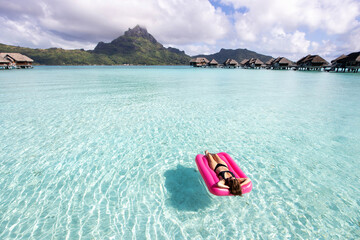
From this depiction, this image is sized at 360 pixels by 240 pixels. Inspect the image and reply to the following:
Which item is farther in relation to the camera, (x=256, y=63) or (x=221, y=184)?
(x=256, y=63)

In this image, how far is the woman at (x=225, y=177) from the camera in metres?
3.80

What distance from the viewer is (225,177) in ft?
13.9

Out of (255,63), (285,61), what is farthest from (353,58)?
(255,63)

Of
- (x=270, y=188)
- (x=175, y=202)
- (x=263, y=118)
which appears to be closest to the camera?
(x=175, y=202)

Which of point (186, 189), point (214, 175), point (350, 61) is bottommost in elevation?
point (186, 189)

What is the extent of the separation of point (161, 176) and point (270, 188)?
333cm

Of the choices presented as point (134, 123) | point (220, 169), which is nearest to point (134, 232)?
point (220, 169)

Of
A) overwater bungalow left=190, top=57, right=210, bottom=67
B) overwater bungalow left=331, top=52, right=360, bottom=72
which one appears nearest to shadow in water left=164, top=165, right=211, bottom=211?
overwater bungalow left=331, top=52, right=360, bottom=72

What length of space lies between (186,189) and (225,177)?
4.55 ft

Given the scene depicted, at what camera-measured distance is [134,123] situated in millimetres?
9898

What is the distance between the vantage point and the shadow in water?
14.8ft

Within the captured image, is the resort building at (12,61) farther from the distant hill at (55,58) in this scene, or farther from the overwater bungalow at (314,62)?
the overwater bungalow at (314,62)

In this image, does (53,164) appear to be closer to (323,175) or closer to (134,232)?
(134,232)

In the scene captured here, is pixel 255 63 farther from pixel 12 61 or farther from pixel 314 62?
pixel 12 61
